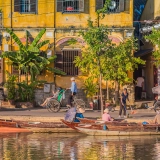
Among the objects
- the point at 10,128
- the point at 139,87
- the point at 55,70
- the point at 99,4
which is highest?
the point at 99,4

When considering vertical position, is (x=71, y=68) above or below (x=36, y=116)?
above

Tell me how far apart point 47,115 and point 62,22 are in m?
8.66

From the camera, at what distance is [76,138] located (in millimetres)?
33594

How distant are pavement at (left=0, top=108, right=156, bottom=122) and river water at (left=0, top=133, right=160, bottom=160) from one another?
168 centimetres

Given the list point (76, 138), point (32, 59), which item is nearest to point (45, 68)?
point (32, 59)

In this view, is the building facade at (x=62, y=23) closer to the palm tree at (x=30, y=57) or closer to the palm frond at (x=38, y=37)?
the palm tree at (x=30, y=57)

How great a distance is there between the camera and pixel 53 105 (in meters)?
40.8

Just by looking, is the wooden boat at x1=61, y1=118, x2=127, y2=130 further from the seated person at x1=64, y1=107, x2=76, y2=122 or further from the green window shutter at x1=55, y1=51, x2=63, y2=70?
the green window shutter at x1=55, y1=51, x2=63, y2=70

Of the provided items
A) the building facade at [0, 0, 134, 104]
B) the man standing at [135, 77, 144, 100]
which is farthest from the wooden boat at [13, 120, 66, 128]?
the man standing at [135, 77, 144, 100]

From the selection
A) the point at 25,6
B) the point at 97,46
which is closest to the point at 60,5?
the point at 25,6

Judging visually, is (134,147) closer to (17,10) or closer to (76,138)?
(76,138)

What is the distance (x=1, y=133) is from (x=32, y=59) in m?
9.03

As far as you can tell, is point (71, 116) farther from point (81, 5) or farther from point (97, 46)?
point (81, 5)

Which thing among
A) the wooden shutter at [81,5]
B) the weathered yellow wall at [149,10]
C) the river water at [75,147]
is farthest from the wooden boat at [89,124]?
the weathered yellow wall at [149,10]
